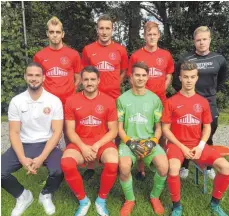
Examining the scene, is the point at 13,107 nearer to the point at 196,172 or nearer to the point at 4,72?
the point at 196,172

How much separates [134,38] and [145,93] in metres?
8.69

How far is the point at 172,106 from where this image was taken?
4.06m

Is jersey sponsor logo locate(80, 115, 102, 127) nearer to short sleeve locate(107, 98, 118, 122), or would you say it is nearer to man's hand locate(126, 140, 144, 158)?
short sleeve locate(107, 98, 118, 122)

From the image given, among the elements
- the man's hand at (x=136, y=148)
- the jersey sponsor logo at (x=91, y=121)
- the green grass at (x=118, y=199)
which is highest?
the jersey sponsor logo at (x=91, y=121)

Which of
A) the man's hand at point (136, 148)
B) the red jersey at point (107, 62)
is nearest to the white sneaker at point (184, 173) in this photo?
the man's hand at point (136, 148)

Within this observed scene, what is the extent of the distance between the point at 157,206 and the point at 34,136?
1660 millimetres

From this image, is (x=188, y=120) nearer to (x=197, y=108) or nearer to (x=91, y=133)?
(x=197, y=108)

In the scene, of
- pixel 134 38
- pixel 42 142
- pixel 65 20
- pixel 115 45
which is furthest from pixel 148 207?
pixel 65 20

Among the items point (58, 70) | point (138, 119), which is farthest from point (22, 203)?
point (58, 70)

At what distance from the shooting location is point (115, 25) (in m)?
12.6

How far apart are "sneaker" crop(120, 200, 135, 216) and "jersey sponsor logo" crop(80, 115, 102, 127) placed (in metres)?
0.98

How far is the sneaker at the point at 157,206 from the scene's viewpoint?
3852 mm

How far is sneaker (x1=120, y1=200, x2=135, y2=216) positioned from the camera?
3799mm

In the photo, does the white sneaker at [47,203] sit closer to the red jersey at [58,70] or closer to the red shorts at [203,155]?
the red jersey at [58,70]
